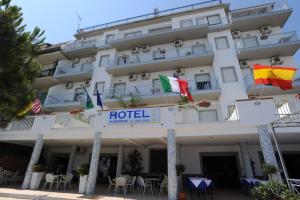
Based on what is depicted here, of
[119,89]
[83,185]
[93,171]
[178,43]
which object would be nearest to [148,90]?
[119,89]

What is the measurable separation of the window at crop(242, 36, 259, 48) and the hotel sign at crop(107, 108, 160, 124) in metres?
11.1

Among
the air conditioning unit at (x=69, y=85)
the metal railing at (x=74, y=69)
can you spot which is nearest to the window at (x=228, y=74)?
the metal railing at (x=74, y=69)

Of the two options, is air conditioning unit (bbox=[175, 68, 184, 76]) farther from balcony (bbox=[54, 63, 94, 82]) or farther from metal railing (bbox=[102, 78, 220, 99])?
balcony (bbox=[54, 63, 94, 82])

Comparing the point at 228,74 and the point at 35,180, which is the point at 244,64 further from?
the point at 35,180

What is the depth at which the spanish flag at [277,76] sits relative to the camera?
7.77m

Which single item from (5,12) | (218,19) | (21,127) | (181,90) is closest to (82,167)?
(21,127)

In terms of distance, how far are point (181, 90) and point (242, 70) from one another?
315 inches

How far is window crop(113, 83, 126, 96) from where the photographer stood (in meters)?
17.6

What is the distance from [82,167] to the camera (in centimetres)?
1082

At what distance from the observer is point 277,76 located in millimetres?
7926

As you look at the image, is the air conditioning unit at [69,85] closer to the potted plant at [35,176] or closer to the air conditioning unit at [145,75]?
the air conditioning unit at [145,75]

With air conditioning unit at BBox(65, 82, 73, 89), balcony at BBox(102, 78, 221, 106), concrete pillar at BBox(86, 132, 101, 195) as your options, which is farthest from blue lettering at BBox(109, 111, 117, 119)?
air conditioning unit at BBox(65, 82, 73, 89)

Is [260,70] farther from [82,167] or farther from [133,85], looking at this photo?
[133,85]

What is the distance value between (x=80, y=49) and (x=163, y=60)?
31.0 feet
